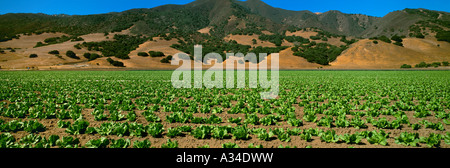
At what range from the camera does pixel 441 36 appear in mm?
98188

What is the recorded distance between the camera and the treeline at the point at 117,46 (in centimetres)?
9157

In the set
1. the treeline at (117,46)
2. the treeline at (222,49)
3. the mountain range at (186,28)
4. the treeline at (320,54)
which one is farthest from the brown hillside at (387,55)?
the treeline at (117,46)

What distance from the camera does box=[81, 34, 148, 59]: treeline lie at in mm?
91575

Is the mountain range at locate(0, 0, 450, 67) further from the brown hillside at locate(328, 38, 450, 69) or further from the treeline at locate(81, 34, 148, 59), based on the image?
the brown hillside at locate(328, 38, 450, 69)

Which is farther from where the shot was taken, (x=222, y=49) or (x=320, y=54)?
(x=222, y=49)

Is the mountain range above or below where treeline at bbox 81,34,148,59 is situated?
above

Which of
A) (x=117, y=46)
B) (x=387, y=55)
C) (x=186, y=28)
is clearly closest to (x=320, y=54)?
(x=387, y=55)

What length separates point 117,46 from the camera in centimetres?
10569

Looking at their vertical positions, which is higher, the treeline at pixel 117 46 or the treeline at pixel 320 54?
the treeline at pixel 117 46

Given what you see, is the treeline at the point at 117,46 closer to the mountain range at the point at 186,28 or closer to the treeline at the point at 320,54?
the mountain range at the point at 186,28

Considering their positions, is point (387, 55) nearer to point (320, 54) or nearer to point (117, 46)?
point (320, 54)

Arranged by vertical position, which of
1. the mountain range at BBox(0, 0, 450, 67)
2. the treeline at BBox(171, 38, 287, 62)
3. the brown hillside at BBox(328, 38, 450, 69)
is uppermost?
the mountain range at BBox(0, 0, 450, 67)

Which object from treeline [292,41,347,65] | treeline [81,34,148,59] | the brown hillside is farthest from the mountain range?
the brown hillside
